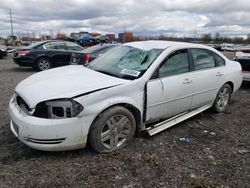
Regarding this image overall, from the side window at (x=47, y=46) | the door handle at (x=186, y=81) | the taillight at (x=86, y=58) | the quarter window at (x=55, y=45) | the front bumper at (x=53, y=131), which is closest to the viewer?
the front bumper at (x=53, y=131)

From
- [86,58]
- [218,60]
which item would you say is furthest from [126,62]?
[86,58]

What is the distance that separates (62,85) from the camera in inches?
127

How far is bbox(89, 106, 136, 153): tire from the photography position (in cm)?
315

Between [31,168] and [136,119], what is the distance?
1.51 m

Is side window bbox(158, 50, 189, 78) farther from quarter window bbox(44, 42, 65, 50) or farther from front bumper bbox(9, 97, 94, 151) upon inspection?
quarter window bbox(44, 42, 65, 50)

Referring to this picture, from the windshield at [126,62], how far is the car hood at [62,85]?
0.19m

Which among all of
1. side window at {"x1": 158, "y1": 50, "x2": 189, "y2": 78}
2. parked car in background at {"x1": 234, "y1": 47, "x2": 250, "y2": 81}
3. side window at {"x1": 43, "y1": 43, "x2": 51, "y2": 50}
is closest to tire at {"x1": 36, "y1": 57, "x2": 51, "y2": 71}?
side window at {"x1": 43, "y1": 43, "x2": 51, "y2": 50}

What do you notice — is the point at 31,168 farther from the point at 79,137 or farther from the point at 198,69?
the point at 198,69

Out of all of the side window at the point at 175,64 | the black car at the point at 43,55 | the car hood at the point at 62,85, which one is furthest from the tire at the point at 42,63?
the side window at the point at 175,64

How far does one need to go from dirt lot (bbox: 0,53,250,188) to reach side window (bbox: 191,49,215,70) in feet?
3.85

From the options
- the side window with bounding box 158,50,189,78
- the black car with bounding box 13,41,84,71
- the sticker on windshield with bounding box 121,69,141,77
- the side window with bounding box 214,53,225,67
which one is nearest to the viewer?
the sticker on windshield with bounding box 121,69,141,77

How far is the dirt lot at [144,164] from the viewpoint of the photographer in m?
2.80

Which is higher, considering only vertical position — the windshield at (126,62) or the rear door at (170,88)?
the windshield at (126,62)

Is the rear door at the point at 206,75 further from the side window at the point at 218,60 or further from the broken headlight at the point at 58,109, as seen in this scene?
the broken headlight at the point at 58,109
